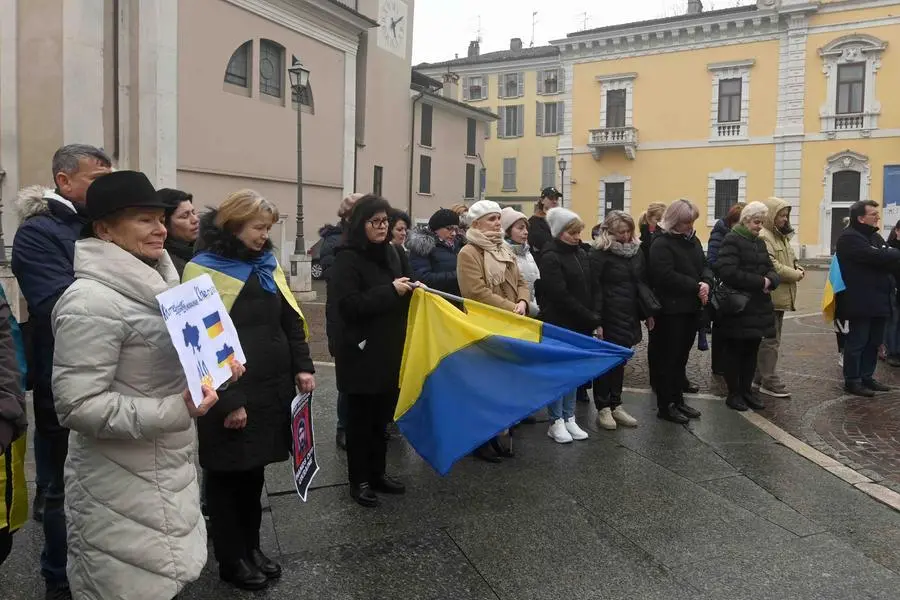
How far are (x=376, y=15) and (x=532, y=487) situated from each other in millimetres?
26665

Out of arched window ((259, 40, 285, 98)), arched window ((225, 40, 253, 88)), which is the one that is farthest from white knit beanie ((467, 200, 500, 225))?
arched window ((259, 40, 285, 98))

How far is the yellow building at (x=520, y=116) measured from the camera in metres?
52.6

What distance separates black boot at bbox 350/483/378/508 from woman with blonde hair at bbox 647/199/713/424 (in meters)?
3.35

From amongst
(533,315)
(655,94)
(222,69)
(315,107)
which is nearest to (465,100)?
(655,94)

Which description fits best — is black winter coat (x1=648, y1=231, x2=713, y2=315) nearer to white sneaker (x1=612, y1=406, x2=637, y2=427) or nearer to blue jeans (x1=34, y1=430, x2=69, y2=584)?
white sneaker (x1=612, y1=406, x2=637, y2=427)

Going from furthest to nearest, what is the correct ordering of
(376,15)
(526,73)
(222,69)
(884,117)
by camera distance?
1. (526,73)
2. (884,117)
3. (376,15)
4. (222,69)

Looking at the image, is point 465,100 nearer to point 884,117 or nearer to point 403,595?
point 884,117

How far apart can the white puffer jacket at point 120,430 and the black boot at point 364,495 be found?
2.20 m

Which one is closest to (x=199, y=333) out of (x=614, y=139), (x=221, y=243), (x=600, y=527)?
(x=221, y=243)

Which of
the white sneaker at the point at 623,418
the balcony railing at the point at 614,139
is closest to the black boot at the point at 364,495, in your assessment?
the white sneaker at the point at 623,418

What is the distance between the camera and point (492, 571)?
3.90 m

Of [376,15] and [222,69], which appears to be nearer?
[222,69]

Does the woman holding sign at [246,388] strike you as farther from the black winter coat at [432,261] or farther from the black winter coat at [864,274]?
the black winter coat at [864,274]

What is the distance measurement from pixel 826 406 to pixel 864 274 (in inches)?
62.8
